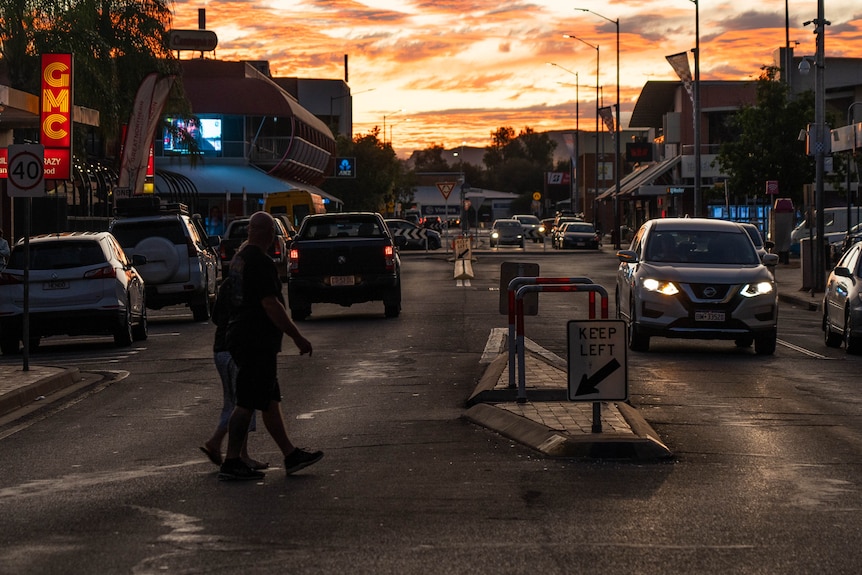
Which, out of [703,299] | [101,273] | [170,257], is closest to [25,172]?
[101,273]

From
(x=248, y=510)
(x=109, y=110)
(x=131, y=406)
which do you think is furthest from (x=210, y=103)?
(x=248, y=510)

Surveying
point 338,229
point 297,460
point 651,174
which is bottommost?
point 297,460

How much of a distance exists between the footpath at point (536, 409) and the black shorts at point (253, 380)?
2.20 metres

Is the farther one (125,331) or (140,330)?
(140,330)

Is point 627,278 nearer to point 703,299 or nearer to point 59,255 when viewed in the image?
point 703,299

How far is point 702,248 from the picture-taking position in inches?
820

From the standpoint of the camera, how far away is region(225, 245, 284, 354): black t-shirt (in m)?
9.89

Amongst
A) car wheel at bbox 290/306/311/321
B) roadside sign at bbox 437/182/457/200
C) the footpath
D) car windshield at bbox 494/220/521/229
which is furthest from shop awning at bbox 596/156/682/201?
the footpath

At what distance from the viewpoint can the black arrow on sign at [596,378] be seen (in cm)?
1112

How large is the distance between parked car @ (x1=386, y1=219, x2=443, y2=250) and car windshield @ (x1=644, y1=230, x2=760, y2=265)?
48439mm

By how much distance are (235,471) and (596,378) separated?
2.78 m

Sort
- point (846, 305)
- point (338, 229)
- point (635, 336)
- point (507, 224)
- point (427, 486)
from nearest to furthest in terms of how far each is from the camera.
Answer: point (427, 486) < point (635, 336) < point (846, 305) < point (338, 229) < point (507, 224)

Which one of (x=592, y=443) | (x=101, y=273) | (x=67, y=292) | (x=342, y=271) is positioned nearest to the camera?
(x=592, y=443)

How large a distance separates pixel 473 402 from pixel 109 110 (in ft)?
92.8
